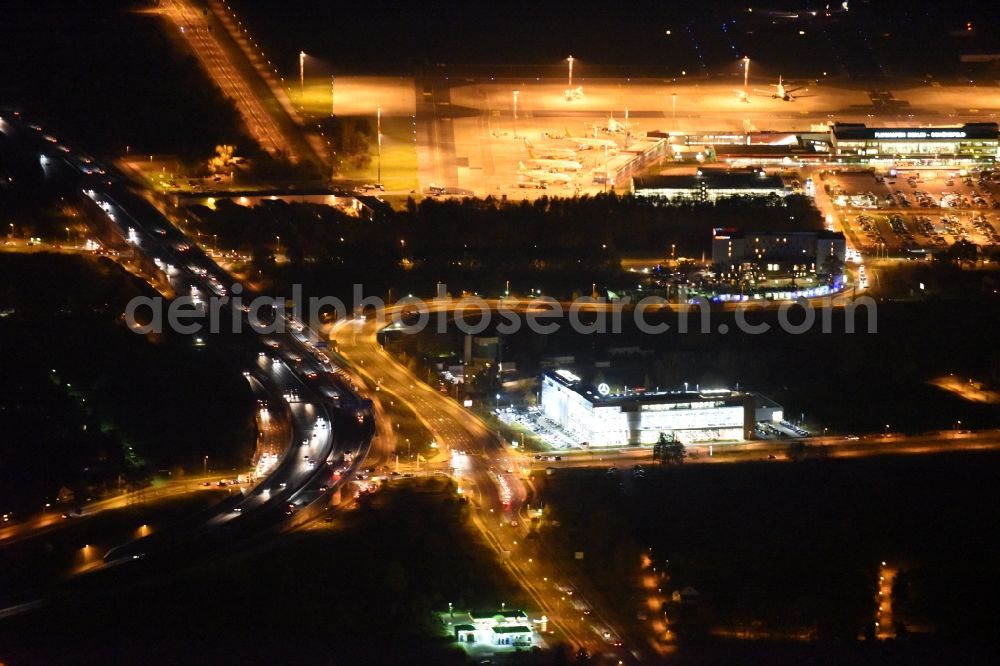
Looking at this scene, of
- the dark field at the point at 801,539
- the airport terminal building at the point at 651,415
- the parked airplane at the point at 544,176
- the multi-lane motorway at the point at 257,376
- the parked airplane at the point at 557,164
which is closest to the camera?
Result: the dark field at the point at 801,539

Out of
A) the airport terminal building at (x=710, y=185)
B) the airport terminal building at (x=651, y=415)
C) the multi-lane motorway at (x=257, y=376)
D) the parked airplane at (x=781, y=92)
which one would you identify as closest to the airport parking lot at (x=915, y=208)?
the airport terminal building at (x=710, y=185)

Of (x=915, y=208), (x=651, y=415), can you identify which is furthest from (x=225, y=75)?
(x=651, y=415)

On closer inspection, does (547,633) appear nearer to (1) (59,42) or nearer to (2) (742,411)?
(2) (742,411)

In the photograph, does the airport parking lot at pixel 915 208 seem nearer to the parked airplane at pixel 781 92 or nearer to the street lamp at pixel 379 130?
the parked airplane at pixel 781 92

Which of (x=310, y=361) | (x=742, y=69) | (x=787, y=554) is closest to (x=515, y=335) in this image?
(x=310, y=361)

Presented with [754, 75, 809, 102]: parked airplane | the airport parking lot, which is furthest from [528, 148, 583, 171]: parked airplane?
[754, 75, 809, 102]: parked airplane

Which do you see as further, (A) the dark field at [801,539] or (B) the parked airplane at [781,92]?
(B) the parked airplane at [781,92]

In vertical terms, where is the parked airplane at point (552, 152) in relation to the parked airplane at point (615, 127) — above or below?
below

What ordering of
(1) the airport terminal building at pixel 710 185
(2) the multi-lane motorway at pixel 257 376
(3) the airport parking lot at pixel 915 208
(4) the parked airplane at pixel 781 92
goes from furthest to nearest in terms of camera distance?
(4) the parked airplane at pixel 781 92 → (1) the airport terminal building at pixel 710 185 → (3) the airport parking lot at pixel 915 208 → (2) the multi-lane motorway at pixel 257 376
